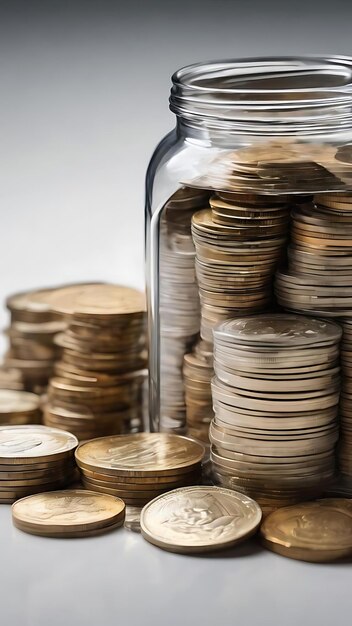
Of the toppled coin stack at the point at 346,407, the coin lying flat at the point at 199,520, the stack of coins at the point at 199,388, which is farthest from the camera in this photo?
the stack of coins at the point at 199,388

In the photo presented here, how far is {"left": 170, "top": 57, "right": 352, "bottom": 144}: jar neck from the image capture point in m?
1.41

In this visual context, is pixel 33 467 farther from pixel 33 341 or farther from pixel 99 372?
pixel 33 341

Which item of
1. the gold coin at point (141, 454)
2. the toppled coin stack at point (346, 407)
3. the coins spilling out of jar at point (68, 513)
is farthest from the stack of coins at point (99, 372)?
the toppled coin stack at point (346, 407)

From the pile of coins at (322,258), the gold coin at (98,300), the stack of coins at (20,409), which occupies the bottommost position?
the stack of coins at (20,409)

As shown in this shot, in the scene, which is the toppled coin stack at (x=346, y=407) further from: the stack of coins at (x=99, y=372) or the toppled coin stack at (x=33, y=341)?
the toppled coin stack at (x=33, y=341)

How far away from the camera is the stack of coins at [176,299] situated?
59.7 inches

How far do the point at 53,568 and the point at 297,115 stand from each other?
1.94ft

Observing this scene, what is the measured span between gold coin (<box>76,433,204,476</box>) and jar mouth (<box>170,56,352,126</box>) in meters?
Answer: 0.41

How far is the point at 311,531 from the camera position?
4.25 ft

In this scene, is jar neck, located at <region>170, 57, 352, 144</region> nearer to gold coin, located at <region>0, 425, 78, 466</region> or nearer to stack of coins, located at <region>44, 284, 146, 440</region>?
stack of coins, located at <region>44, 284, 146, 440</region>

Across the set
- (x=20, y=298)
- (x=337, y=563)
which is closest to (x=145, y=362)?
(x=20, y=298)

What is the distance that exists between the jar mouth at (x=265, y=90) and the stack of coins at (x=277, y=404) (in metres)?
0.25

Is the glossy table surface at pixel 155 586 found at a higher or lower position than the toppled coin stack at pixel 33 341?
lower

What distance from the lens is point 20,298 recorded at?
1.85 meters
